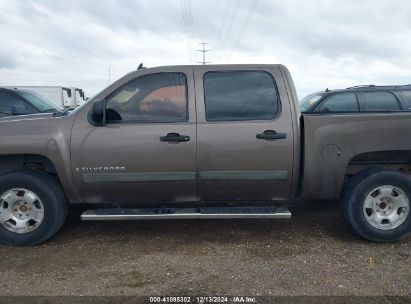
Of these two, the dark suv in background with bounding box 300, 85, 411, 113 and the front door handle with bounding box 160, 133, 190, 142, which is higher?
the dark suv in background with bounding box 300, 85, 411, 113

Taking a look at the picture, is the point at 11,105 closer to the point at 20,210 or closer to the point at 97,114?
the point at 20,210

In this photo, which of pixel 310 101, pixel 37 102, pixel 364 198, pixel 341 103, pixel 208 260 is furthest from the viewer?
pixel 310 101

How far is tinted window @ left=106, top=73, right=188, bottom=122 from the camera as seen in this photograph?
13.7 ft

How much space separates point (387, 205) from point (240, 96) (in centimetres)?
188

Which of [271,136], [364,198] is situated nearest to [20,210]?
[271,136]

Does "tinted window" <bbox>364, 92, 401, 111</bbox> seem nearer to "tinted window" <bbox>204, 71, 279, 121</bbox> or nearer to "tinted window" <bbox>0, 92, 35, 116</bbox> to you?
"tinted window" <bbox>204, 71, 279, 121</bbox>

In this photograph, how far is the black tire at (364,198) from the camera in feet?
13.6

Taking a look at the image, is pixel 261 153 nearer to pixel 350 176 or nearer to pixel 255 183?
pixel 255 183

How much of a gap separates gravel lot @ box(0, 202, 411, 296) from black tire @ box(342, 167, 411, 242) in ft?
0.42

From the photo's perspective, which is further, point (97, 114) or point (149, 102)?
point (149, 102)

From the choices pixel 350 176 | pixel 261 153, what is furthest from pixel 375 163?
pixel 261 153

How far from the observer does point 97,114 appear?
160 inches

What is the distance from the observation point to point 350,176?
4.46 m

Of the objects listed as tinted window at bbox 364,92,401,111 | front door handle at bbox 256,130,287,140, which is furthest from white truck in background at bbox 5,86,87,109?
front door handle at bbox 256,130,287,140
